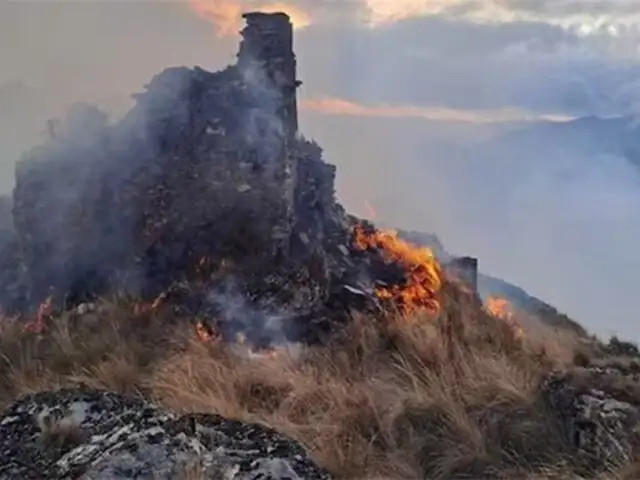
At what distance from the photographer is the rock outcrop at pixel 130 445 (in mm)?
1644

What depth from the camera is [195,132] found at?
4.43 m

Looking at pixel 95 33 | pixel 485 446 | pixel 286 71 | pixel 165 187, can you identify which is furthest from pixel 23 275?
pixel 485 446

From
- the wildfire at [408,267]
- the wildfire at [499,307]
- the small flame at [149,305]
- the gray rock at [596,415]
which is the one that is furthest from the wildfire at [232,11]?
the gray rock at [596,415]

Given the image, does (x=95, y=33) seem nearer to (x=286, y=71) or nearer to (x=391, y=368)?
(x=286, y=71)

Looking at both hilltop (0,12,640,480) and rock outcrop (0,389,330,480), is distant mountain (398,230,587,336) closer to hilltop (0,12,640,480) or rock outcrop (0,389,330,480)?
hilltop (0,12,640,480)

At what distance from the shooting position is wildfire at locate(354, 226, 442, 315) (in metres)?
4.25

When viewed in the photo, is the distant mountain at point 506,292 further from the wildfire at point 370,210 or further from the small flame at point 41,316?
the small flame at point 41,316

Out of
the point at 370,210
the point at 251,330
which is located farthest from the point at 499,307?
the point at 251,330

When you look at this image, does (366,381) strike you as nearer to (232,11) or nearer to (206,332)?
(206,332)

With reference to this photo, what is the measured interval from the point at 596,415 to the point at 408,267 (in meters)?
2.02

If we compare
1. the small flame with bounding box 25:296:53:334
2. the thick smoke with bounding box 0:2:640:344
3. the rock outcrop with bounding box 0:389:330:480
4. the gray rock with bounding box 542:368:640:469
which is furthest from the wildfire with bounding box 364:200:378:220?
the rock outcrop with bounding box 0:389:330:480

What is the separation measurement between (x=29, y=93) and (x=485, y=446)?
8.20ft

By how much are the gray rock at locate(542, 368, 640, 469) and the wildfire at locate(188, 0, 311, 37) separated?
2000 mm

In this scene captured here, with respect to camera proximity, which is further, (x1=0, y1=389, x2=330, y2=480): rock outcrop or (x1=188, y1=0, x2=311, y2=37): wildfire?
(x1=188, y1=0, x2=311, y2=37): wildfire
